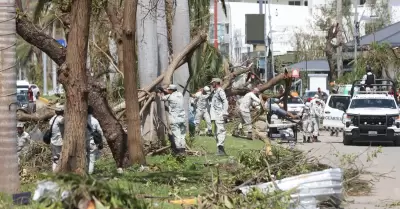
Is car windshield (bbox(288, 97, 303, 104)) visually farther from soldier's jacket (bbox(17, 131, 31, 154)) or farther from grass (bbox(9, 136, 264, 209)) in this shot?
soldier's jacket (bbox(17, 131, 31, 154))

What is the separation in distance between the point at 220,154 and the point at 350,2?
167ft

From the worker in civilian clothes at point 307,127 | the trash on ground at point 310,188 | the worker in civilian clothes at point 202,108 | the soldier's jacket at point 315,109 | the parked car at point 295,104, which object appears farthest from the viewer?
the parked car at point 295,104

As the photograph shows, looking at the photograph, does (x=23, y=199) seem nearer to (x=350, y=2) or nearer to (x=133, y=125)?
(x=133, y=125)

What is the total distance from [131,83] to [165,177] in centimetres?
244

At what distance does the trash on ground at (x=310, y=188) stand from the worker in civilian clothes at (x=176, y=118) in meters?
9.02

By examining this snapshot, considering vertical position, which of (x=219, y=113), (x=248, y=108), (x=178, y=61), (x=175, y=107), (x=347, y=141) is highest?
(x=178, y=61)

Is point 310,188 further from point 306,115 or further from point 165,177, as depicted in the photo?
point 306,115

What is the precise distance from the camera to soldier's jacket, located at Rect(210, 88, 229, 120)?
22.2 metres

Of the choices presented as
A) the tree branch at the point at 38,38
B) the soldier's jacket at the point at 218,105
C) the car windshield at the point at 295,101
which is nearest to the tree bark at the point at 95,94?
the tree branch at the point at 38,38

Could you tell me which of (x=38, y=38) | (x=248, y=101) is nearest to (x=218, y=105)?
(x=248, y=101)

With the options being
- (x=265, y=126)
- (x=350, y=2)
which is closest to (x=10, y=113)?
(x=265, y=126)

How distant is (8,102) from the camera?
12.2 metres

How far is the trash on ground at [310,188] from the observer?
11.2 metres

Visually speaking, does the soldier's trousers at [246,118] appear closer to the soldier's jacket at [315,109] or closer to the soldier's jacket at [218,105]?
the soldier's jacket at [315,109]
